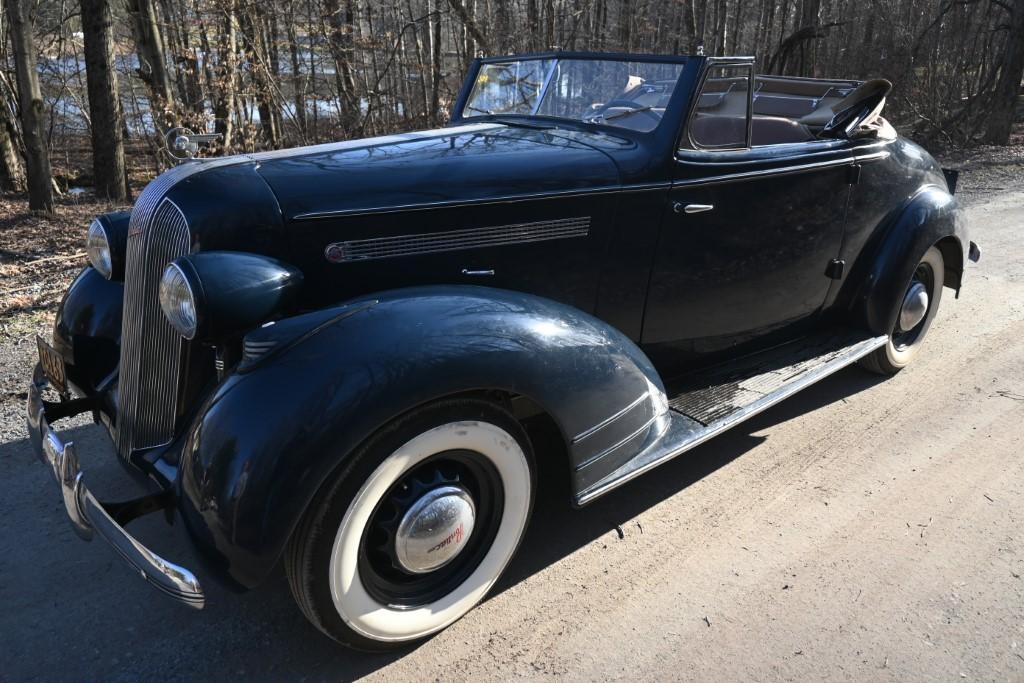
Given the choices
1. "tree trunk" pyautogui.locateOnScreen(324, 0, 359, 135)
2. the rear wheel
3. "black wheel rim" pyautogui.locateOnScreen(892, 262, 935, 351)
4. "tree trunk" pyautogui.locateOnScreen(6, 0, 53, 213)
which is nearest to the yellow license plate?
the rear wheel

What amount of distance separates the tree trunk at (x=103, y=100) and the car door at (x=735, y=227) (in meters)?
7.19

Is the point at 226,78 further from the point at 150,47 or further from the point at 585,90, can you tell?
the point at 585,90

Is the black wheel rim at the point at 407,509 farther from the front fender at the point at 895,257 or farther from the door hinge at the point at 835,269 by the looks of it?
the front fender at the point at 895,257

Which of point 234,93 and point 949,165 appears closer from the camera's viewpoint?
point 234,93

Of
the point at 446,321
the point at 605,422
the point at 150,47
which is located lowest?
the point at 605,422

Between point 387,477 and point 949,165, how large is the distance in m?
10.0

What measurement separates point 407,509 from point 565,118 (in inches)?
79.5

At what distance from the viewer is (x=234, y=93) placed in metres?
8.71

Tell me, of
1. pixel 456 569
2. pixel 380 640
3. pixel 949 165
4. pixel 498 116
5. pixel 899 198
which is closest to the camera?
pixel 380 640

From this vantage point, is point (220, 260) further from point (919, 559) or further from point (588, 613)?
point (919, 559)

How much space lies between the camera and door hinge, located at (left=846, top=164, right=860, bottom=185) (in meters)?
3.59

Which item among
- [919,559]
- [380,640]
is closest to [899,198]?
[919,559]

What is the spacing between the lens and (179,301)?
7.16ft

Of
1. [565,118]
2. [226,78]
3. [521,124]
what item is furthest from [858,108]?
[226,78]
